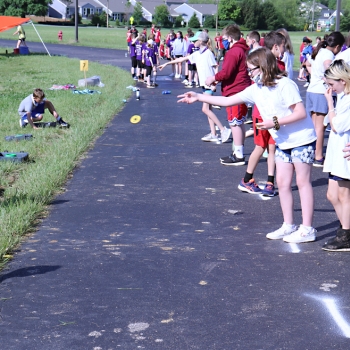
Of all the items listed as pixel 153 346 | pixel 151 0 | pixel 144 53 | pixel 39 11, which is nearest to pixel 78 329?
pixel 153 346

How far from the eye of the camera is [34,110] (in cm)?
1359

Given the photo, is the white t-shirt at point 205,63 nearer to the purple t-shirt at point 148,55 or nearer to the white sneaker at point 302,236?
the white sneaker at point 302,236

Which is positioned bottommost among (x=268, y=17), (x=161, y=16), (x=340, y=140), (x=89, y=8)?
(x=340, y=140)

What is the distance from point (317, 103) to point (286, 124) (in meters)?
3.60

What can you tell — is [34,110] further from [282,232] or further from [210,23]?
[210,23]

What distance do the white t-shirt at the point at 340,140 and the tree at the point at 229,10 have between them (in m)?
115

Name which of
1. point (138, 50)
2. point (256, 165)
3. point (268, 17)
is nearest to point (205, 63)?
point (256, 165)

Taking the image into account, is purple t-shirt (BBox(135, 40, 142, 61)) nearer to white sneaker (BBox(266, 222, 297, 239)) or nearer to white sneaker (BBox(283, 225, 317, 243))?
white sneaker (BBox(266, 222, 297, 239))

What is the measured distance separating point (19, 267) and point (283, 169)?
2473mm

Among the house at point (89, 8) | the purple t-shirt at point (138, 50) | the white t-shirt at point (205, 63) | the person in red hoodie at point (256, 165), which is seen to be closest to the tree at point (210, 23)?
the house at point (89, 8)

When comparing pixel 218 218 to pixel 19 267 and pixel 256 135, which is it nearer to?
pixel 256 135

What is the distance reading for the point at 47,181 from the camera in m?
8.30

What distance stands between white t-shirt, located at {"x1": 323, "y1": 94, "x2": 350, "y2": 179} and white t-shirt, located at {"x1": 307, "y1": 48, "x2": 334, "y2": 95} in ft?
11.6

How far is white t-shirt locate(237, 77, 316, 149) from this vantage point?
5.96 meters
